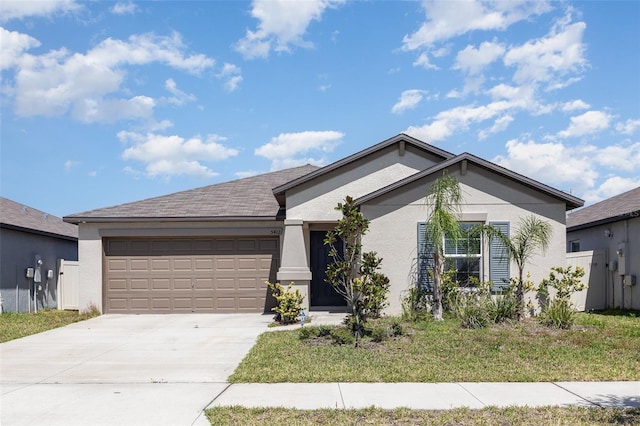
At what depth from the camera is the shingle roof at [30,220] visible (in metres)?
18.6

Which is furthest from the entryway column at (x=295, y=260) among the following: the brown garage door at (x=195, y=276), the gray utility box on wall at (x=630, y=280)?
the gray utility box on wall at (x=630, y=280)

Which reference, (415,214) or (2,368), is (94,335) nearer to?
(2,368)

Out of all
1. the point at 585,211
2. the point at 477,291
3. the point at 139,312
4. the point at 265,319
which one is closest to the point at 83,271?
the point at 139,312

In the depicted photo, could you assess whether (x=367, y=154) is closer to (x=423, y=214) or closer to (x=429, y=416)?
(x=423, y=214)

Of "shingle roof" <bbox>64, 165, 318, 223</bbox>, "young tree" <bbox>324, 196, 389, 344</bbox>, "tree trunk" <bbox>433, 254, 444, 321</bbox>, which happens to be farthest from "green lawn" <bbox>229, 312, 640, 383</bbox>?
"shingle roof" <bbox>64, 165, 318, 223</bbox>

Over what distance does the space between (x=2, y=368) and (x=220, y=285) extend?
7954 millimetres

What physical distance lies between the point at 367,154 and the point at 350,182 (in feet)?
3.13

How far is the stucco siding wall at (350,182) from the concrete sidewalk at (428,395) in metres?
8.63

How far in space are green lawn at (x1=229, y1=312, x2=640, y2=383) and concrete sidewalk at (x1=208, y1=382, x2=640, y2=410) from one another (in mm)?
297

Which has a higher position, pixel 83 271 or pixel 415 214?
pixel 415 214

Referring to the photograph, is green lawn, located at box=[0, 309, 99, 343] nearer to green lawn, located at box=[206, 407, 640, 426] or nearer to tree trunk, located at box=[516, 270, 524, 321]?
green lawn, located at box=[206, 407, 640, 426]

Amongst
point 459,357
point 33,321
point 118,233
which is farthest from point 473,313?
point 33,321

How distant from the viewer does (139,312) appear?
17.3 m

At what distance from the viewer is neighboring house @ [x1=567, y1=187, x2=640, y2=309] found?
16578mm
